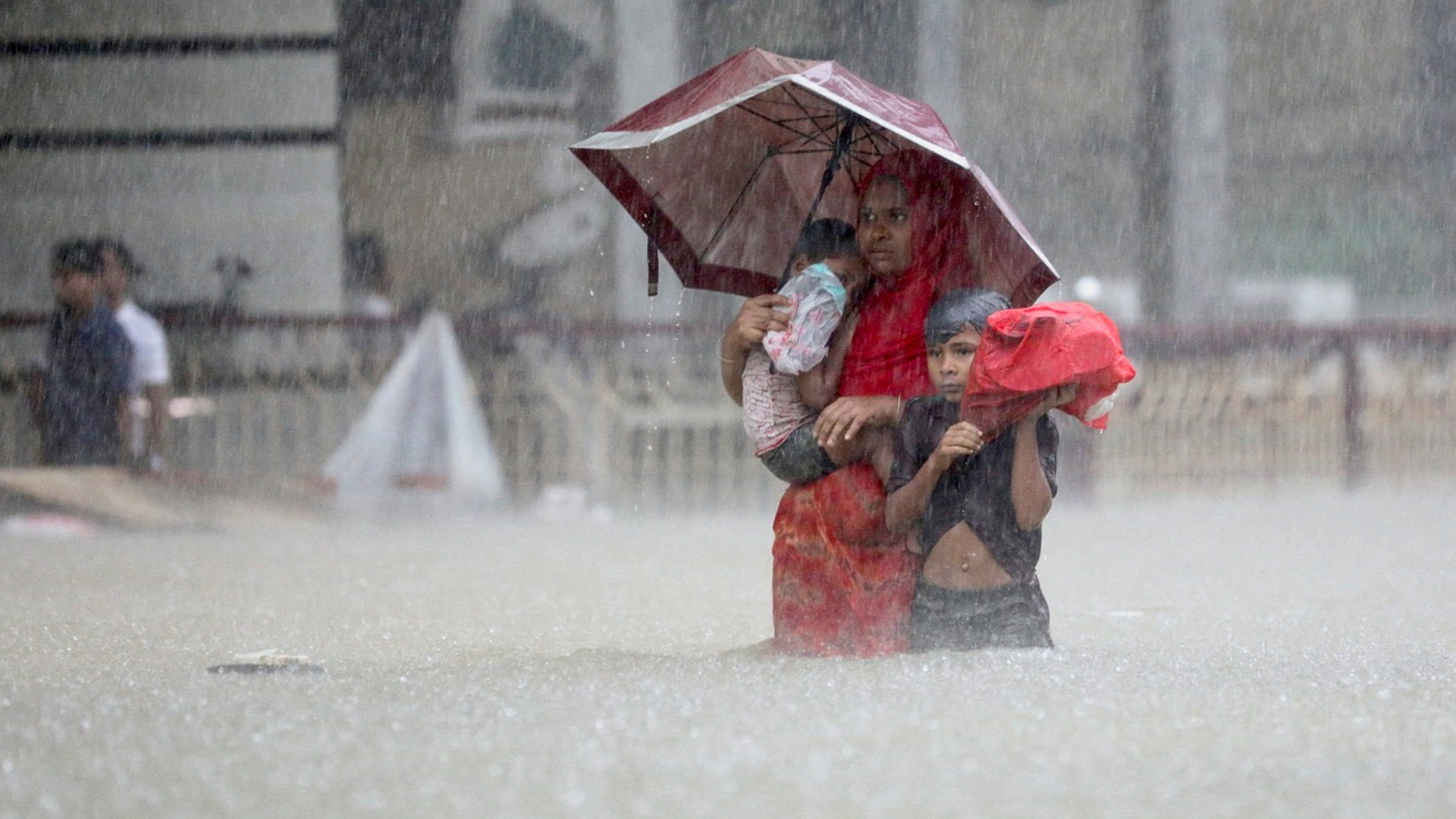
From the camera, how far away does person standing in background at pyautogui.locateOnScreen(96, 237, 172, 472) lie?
8539mm

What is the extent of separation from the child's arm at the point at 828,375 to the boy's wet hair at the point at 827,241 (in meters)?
0.15

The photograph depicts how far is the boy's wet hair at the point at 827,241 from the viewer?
3.65m

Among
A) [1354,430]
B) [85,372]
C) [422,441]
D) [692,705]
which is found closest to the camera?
[692,705]

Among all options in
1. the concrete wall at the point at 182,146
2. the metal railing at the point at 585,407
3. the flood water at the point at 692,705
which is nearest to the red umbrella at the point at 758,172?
the flood water at the point at 692,705

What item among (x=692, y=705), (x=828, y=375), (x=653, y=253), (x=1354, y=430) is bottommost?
(x=1354, y=430)

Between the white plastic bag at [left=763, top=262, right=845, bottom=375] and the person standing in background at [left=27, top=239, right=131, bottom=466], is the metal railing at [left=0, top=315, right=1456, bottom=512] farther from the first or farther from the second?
the white plastic bag at [left=763, top=262, right=845, bottom=375]

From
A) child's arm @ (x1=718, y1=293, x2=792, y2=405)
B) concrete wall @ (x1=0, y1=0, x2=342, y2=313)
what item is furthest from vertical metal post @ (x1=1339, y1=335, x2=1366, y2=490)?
child's arm @ (x1=718, y1=293, x2=792, y2=405)

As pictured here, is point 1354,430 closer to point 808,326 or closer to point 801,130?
point 801,130

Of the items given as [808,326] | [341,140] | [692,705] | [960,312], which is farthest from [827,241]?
[341,140]

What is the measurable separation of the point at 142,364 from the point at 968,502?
6113 mm

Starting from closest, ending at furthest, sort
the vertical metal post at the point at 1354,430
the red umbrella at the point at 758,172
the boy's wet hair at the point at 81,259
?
the red umbrella at the point at 758,172
the boy's wet hair at the point at 81,259
the vertical metal post at the point at 1354,430

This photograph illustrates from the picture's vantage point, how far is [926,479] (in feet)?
11.2

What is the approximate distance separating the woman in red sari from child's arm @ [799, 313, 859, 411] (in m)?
0.02

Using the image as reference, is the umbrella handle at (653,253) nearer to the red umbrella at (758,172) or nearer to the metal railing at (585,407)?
the red umbrella at (758,172)
